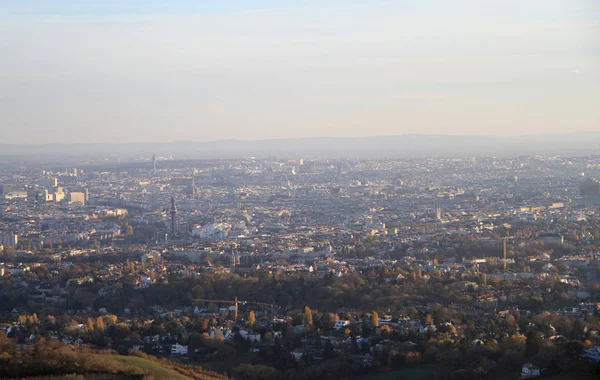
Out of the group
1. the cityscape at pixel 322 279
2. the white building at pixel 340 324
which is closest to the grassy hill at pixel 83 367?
the cityscape at pixel 322 279

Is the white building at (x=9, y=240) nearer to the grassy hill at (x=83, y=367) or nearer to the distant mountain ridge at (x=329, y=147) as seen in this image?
the grassy hill at (x=83, y=367)

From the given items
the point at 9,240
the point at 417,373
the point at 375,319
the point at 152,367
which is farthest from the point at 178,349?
the point at 9,240

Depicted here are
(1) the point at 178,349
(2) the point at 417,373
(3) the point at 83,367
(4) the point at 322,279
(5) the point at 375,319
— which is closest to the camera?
(3) the point at 83,367

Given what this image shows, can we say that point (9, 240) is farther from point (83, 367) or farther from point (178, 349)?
point (83, 367)

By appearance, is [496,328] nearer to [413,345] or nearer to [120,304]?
[413,345]

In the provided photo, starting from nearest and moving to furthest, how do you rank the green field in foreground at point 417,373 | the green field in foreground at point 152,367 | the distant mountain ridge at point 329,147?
1. the green field in foreground at point 152,367
2. the green field in foreground at point 417,373
3. the distant mountain ridge at point 329,147

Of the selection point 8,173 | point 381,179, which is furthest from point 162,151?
point 381,179
